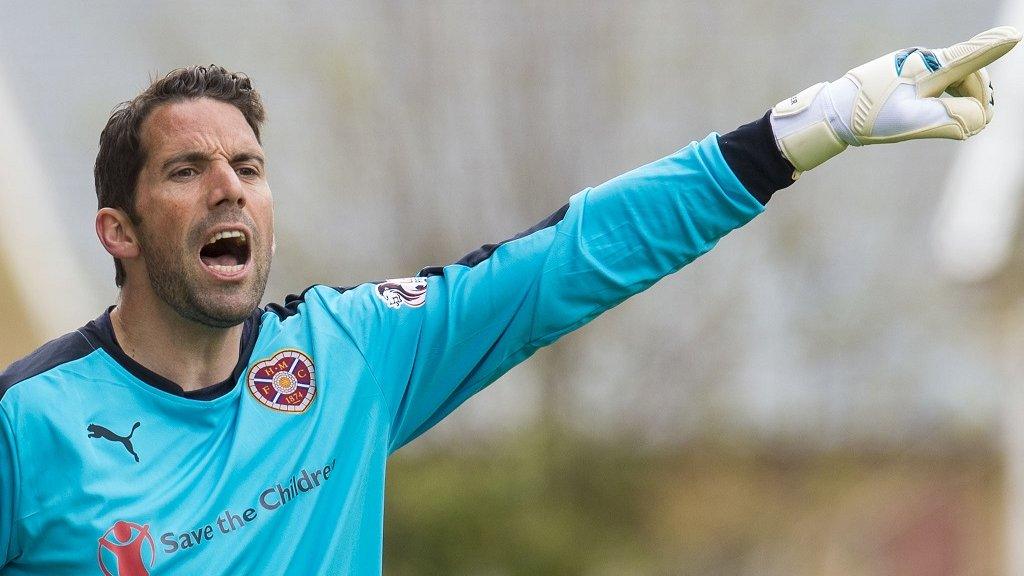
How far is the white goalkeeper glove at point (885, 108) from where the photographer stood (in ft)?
9.10

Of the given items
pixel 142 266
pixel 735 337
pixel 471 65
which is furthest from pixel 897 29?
pixel 142 266

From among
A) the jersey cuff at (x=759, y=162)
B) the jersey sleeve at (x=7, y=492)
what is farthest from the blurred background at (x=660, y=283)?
the jersey sleeve at (x=7, y=492)

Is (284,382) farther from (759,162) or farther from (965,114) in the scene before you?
(965,114)

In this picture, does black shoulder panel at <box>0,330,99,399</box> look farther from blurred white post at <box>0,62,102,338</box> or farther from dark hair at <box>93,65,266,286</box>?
blurred white post at <box>0,62,102,338</box>

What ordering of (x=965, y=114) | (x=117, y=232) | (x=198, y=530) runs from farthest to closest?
(x=117, y=232) < (x=965, y=114) < (x=198, y=530)

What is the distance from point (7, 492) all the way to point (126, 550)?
270 mm

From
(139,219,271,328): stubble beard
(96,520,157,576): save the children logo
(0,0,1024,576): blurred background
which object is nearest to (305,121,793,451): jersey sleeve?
(139,219,271,328): stubble beard

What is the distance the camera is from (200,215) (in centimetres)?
290

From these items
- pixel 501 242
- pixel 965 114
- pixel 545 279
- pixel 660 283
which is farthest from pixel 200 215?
pixel 660 283

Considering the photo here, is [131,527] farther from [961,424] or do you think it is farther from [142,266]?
[961,424]

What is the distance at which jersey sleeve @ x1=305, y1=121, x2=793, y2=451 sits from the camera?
9.30 ft

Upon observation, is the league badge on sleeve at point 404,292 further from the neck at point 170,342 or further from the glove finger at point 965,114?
the glove finger at point 965,114

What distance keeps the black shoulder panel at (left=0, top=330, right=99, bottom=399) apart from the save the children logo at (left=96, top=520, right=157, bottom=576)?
1.25 feet

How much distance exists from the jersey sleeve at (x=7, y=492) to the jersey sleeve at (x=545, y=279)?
33.4 inches
